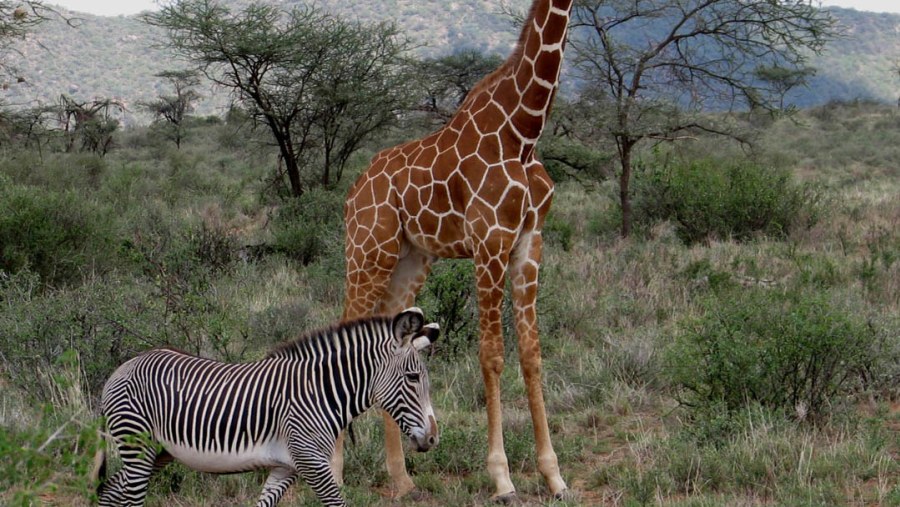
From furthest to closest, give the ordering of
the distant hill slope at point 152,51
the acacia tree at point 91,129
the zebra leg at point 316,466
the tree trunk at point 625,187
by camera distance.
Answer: the distant hill slope at point 152,51 → the acacia tree at point 91,129 → the tree trunk at point 625,187 → the zebra leg at point 316,466

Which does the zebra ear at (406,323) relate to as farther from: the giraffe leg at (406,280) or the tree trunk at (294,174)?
the tree trunk at (294,174)

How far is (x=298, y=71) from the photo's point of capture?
1748cm

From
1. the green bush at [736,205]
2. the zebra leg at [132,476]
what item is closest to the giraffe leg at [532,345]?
the zebra leg at [132,476]

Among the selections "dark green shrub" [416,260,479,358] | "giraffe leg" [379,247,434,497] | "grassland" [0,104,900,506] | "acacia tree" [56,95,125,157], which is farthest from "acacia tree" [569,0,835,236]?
"acacia tree" [56,95,125,157]

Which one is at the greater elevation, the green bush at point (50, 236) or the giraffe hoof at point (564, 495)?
the giraffe hoof at point (564, 495)

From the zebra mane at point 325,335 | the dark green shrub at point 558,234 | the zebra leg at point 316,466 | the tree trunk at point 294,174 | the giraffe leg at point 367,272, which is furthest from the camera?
the tree trunk at point 294,174

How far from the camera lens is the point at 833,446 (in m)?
5.89

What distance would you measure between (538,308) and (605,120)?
18.4 feet

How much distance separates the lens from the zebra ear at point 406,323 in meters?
4.61

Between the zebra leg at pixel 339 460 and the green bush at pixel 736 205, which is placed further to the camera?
the green bush at pixel 736 205

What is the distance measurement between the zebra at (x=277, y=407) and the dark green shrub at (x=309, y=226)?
7.27 meters

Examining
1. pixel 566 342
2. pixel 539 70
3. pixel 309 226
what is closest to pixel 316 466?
pixel 539 70

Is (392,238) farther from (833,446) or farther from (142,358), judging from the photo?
(833,446)

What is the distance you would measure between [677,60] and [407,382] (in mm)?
11441
